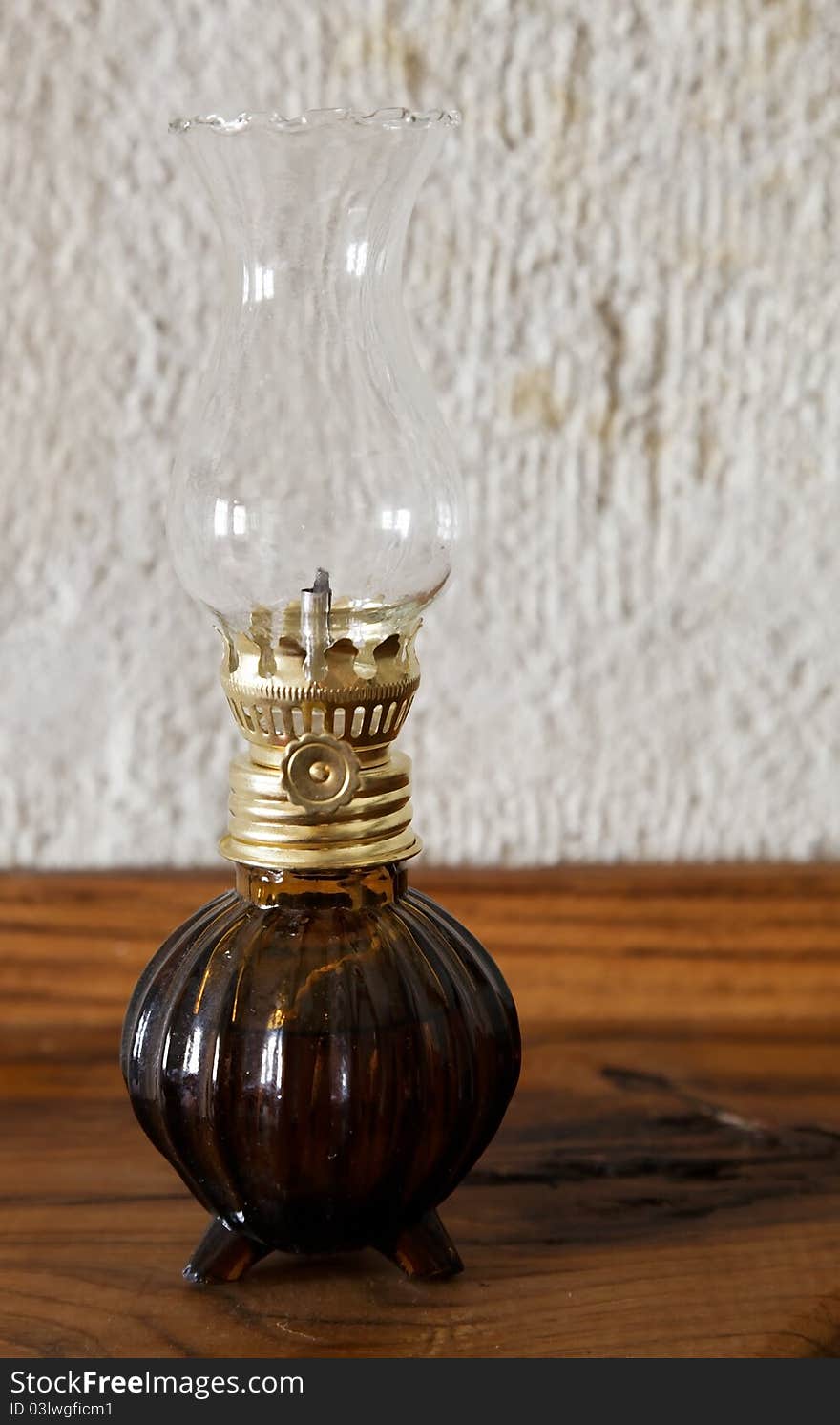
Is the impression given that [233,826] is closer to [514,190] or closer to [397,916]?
[397,916]

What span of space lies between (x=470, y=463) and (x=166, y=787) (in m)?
0.21

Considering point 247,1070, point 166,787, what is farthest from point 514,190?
point 247,1070

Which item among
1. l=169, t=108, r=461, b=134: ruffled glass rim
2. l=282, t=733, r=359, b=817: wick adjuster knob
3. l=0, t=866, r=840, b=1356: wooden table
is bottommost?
l=0, t=866, r=840, b=1356: wooden table

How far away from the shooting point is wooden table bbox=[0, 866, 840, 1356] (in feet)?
1.66

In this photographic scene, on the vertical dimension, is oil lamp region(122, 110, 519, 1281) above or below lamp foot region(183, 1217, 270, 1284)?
above

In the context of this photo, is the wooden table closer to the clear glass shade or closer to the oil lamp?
the oil lamp

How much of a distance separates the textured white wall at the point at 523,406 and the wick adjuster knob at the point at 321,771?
0.25 meters

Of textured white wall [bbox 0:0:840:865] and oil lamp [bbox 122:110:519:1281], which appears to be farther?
textured white wall [bbox 0:0:840:865]

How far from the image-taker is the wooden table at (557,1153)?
19.9 inches

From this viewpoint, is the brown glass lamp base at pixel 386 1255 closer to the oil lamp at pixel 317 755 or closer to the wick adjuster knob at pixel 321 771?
the oil lamp at pixel 317 755

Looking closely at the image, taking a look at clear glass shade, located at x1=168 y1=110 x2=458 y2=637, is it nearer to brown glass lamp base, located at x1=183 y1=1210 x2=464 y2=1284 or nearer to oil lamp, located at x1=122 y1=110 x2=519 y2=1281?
oil lamp, located at x1=122 y1=110 x2=519 y2=1281

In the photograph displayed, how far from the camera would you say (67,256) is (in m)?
0.70

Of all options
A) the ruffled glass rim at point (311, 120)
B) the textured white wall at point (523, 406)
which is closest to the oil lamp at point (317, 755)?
the ruffled glass rim at point (311, 120)

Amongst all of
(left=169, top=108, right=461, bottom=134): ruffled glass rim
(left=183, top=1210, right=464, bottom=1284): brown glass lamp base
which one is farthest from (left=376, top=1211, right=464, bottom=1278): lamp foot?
(left=169, top=108, right=461, bottom=134): ruffled glass rim
